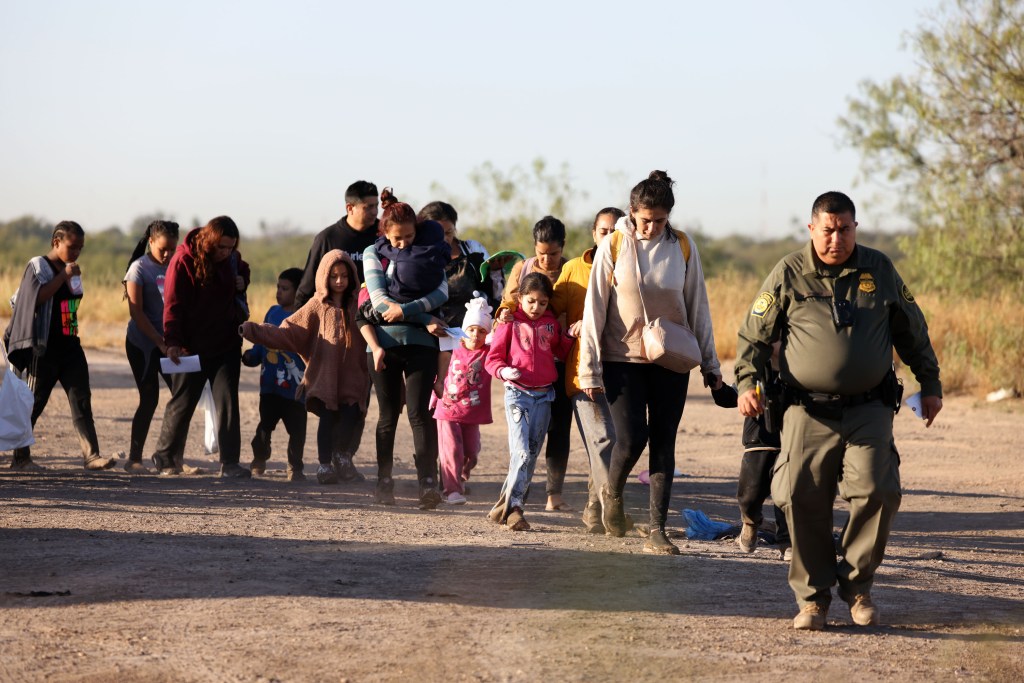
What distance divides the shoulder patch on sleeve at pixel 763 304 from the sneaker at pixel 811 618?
128 cm

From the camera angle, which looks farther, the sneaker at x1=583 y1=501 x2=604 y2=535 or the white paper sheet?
the white paper sheet

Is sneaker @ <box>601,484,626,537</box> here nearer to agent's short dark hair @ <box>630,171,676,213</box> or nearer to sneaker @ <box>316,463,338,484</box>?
agent's short dark hair @ <box>630,171,676,213</box>

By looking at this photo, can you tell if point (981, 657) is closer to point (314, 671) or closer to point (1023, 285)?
point (314, 671)

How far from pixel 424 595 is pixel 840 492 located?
193 centimetres

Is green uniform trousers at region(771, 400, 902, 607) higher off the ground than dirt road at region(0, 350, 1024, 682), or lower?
higher

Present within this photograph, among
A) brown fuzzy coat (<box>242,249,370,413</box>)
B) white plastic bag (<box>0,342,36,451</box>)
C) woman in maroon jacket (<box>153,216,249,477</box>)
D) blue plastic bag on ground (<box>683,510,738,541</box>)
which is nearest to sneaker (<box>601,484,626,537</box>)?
blue plastic bag on ground (<box>683,510,738,541</box>)

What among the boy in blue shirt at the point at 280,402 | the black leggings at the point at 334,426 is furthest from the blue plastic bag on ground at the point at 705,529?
the boy in blue shirt at the point at 280,402

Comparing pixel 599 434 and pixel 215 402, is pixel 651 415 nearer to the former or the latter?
pixel 599 434

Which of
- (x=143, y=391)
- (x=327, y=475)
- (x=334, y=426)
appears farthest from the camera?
(x=143, y=391)

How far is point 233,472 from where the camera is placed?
1124 centimetres

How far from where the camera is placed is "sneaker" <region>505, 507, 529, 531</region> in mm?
8672

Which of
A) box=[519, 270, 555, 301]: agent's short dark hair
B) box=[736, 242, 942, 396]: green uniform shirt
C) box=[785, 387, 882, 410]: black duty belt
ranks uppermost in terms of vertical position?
box=[519, 270, 555, 301]: agent's short dark hair

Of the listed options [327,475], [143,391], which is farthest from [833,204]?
[143,391]

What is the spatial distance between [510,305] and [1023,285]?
14.7 meters
